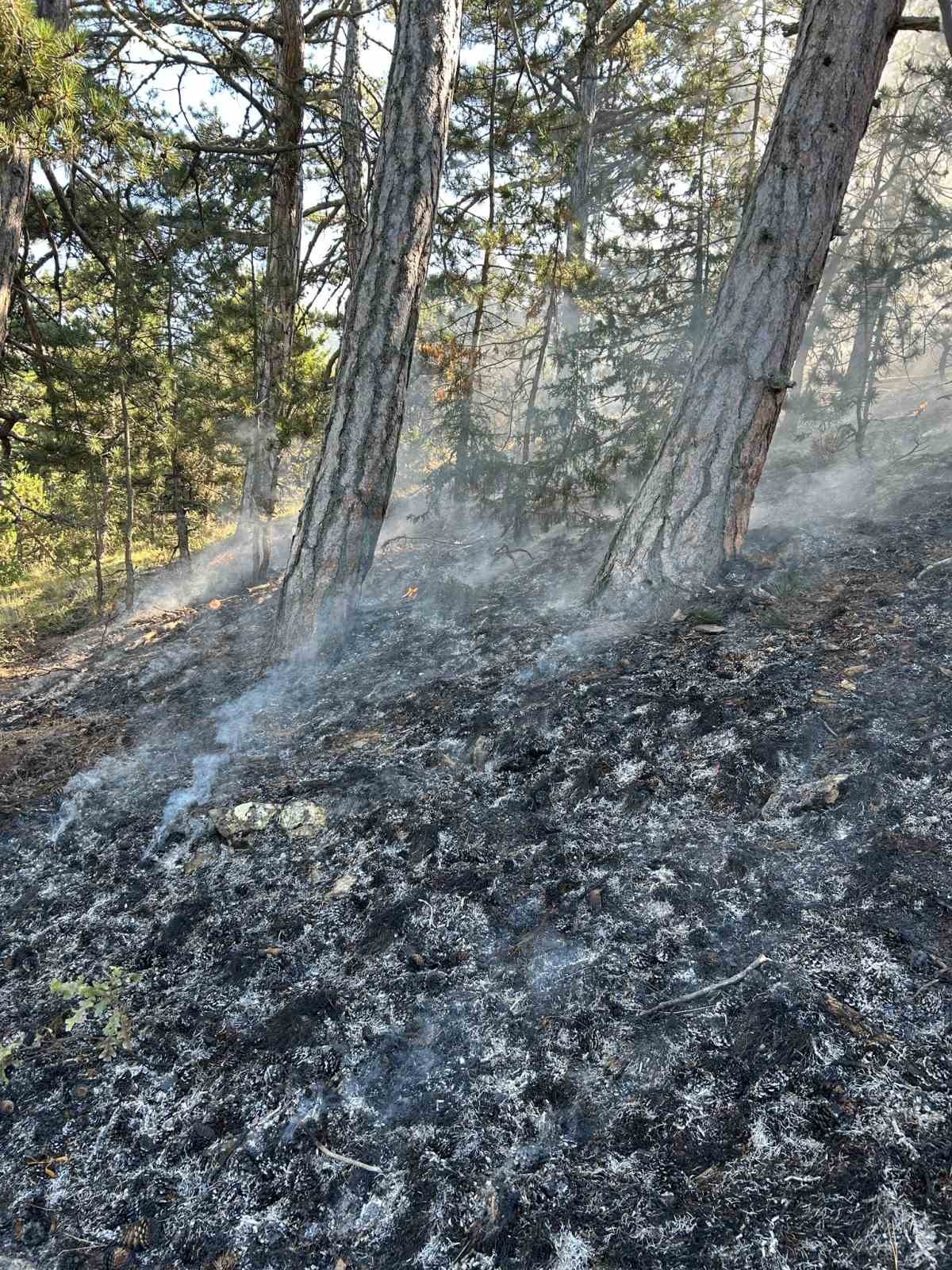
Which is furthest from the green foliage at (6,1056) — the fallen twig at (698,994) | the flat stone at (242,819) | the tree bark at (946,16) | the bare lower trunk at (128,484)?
the bare lower trunk at (128,484)

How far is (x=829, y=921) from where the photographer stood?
2.24m

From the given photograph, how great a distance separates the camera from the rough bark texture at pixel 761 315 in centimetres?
465

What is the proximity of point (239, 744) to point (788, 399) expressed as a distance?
37.5 feet

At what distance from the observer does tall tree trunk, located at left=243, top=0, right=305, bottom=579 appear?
7.50 metres

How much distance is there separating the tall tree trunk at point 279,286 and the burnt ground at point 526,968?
504 cm

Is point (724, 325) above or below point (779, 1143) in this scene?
above

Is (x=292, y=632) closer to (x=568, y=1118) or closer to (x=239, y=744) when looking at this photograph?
(x=239, y=744)

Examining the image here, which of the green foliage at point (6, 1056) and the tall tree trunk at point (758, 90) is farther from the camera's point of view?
the tall tree trunk at point (758, 90)

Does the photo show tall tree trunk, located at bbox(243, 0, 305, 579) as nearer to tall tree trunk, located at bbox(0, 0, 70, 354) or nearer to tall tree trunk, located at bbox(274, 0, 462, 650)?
tall tree trunk, located at bbox(0, 0, 70, 354)

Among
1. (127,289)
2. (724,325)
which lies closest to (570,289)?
(724,325)

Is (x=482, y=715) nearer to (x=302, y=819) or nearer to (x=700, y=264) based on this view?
(x=302, y=819)

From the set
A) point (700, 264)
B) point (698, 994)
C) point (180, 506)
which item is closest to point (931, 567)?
point (698, 994)

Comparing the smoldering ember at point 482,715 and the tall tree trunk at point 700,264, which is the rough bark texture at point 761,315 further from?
the tall tree trunk at point 700,264

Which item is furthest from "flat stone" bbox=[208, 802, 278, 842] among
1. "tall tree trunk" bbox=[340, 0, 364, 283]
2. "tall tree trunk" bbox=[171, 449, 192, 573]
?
"tall tree trunk" bbox=[171, 449, 192, 573]
